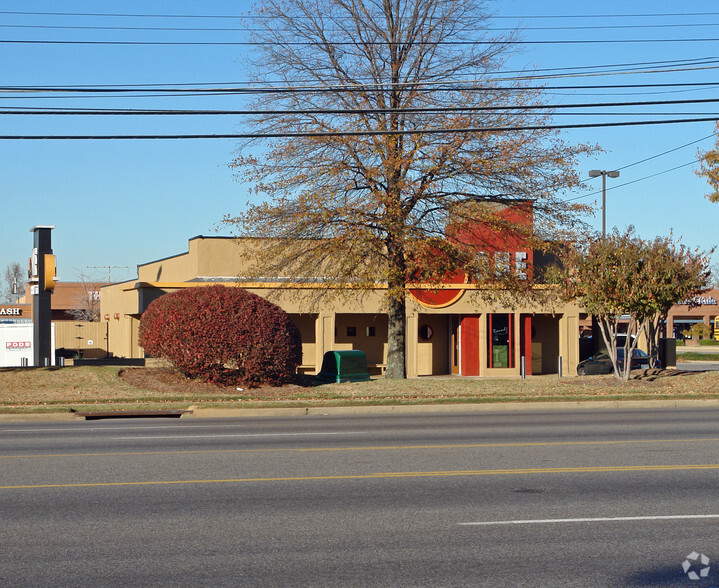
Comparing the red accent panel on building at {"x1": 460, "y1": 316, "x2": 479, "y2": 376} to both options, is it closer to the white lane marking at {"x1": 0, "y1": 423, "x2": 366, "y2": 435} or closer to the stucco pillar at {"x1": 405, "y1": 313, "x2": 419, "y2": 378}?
the stucco pillar at {"x1": 405, "y1": 313, "x2": 419, "y2": 378}

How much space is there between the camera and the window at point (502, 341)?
114ft

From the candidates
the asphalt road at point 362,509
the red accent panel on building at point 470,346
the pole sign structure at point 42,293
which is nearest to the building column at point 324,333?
the red accent panel on building at point 470,346

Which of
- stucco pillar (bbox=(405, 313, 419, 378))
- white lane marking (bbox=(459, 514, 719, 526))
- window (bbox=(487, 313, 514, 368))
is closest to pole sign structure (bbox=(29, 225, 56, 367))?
stucco pillar (bbox=(405, 313, 419, 378))

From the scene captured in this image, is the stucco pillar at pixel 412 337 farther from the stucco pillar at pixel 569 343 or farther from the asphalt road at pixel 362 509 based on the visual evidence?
the asphalt road at pixel 362 509

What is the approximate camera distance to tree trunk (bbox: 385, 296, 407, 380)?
2589cm

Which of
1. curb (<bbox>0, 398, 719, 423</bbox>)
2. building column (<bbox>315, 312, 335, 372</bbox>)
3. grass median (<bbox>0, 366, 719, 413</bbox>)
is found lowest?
curb (<bbox>0, 398, 719, 423</bbox>)

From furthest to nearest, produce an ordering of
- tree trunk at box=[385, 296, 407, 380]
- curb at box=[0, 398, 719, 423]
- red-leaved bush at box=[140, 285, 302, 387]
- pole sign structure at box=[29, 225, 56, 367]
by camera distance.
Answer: pole sign structure at box=[29, 225, 56, 367] < tree trunk at box=[385, 296, 407, 380] < red-leaved bush at box=[140, 285, 302, 387] < curb at box=[0, 398, 719, 423]

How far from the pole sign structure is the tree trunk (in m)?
15.1

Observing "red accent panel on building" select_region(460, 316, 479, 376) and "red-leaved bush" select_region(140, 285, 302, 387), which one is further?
"red accent panel on building" select_region(460, 316, 479, 376)

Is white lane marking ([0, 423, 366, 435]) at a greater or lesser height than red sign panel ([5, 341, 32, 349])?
lesser

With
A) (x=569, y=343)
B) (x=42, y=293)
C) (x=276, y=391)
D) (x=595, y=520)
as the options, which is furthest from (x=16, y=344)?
(x=595, y=520)

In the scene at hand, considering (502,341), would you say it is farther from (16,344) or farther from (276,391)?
(16,344)

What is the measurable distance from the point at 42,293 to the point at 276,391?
576 inches

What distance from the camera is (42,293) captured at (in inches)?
1304
